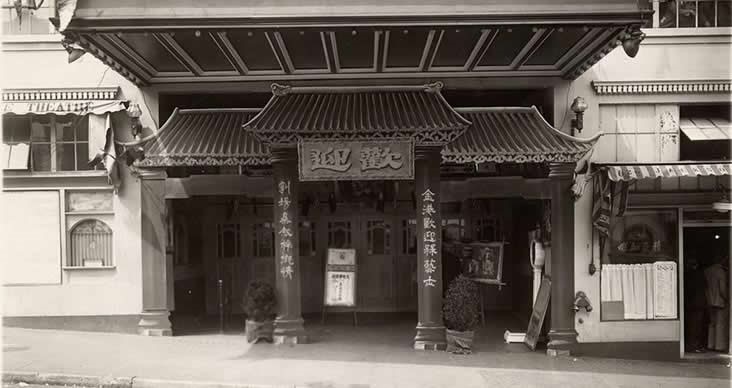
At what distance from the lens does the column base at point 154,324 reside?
1330 cm

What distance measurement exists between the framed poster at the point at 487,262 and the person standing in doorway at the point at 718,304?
15.2 feet

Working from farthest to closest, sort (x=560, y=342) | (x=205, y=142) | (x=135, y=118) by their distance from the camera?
(x=135, y=118) → (x=560, y=342) → (x=205, y=142)

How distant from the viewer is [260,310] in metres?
12.8

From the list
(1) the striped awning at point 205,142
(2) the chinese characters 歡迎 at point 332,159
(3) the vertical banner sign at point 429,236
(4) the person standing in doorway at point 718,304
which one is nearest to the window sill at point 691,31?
(4) the person standing in doorway at point 718,304

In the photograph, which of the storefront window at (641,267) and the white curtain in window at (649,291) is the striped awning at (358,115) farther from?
the white curtain in window at (649,291)

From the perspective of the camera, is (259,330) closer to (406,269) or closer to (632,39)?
(406,269)

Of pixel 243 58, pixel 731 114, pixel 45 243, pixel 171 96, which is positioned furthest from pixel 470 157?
pixel 45 243

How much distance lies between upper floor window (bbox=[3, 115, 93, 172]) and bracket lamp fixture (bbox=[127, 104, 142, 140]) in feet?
3.92

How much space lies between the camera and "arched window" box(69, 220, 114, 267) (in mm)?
13617

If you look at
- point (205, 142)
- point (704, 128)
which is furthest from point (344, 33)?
point (704, 128)

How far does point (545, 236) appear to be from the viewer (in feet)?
45.7

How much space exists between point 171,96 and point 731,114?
12.7 m

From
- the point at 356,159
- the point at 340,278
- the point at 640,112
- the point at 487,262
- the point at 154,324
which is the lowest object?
the point at 154,324

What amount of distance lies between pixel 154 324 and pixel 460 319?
6578mm
